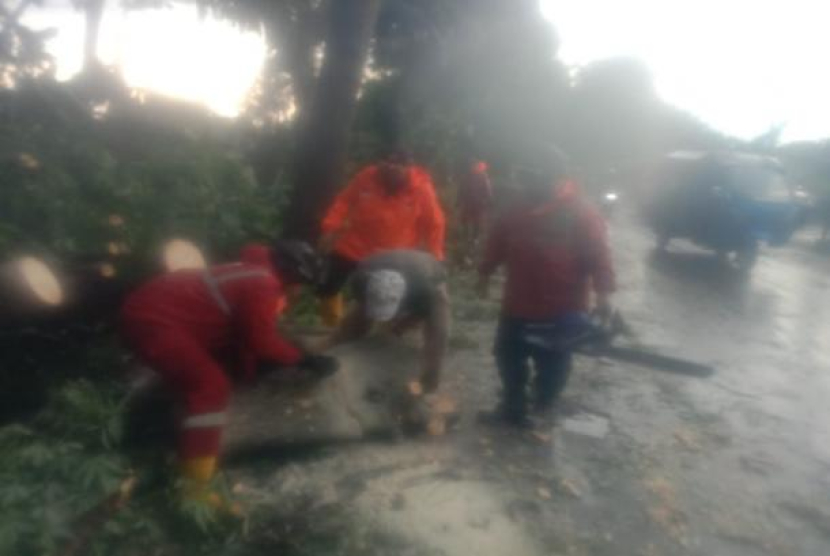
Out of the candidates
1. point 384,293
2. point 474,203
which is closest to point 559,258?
point 384,293

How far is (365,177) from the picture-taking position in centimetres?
704

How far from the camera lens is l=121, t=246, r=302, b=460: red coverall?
14.0 feet

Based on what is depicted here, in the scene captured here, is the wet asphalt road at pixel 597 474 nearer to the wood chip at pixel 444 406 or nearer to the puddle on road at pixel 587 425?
the puddle on road at pixel 587 425

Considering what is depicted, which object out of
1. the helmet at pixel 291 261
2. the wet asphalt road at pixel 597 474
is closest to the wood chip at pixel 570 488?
the wet asphalt road at pixel 597 474

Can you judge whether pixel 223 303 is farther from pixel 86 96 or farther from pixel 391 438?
pixel 86 96

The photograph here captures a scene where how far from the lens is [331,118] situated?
27.7 ft

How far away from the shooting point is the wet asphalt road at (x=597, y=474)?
4.45 metres

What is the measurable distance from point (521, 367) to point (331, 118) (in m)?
3.65

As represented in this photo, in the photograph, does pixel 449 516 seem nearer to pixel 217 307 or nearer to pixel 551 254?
pixel 217 307

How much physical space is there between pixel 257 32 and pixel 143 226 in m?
14.5

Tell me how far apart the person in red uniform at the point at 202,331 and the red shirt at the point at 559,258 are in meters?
1.83

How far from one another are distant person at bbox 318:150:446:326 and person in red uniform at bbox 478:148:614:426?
4.14 feet

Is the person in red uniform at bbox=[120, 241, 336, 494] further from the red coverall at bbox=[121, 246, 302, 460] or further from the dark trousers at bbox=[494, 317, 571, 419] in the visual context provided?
the dark trousers at bbox=[494, 317, 571, 419]

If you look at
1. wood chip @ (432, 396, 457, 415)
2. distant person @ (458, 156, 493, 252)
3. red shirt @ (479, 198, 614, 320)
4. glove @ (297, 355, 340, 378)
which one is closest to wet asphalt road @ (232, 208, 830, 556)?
wood chip @ (432, 396, 457, 415)
